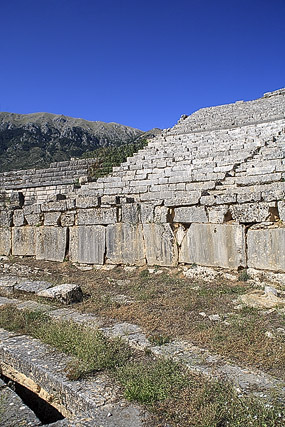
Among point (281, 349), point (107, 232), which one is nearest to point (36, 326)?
point (281, 349)

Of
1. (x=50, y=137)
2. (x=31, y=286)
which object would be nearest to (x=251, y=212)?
(x=31, y=286)

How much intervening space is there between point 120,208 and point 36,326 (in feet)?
12.8

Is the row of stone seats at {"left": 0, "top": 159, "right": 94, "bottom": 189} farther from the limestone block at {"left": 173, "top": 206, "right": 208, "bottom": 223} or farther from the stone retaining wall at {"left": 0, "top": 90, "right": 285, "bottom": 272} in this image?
the limestone block at {"left": 173, "top": 206, "right": 208, "bottom": 223}

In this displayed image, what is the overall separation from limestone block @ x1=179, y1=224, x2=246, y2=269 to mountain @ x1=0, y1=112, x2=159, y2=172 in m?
21.5

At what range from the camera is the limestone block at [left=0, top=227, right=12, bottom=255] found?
32.1ft

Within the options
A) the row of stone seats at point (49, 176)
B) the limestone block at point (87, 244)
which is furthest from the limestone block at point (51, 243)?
the row of stone seats at point (49, 176)

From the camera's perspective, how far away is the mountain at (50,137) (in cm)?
3262

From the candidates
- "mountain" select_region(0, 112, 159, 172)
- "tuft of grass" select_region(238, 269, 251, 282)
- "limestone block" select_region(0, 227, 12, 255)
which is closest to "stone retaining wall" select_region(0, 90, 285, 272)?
"limestone block" select_region(0, 227, 12, 255)

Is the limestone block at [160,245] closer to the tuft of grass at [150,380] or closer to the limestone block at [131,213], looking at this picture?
the limestone block at [131,213]

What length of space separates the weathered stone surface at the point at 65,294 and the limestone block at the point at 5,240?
14.4 feet

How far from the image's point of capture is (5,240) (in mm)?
9836

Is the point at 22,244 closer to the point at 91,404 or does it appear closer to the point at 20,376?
the point at 20,376

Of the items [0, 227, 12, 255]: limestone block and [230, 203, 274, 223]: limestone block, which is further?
[0, 227, 12, 255]: limestone block

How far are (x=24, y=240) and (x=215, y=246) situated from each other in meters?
5.35
